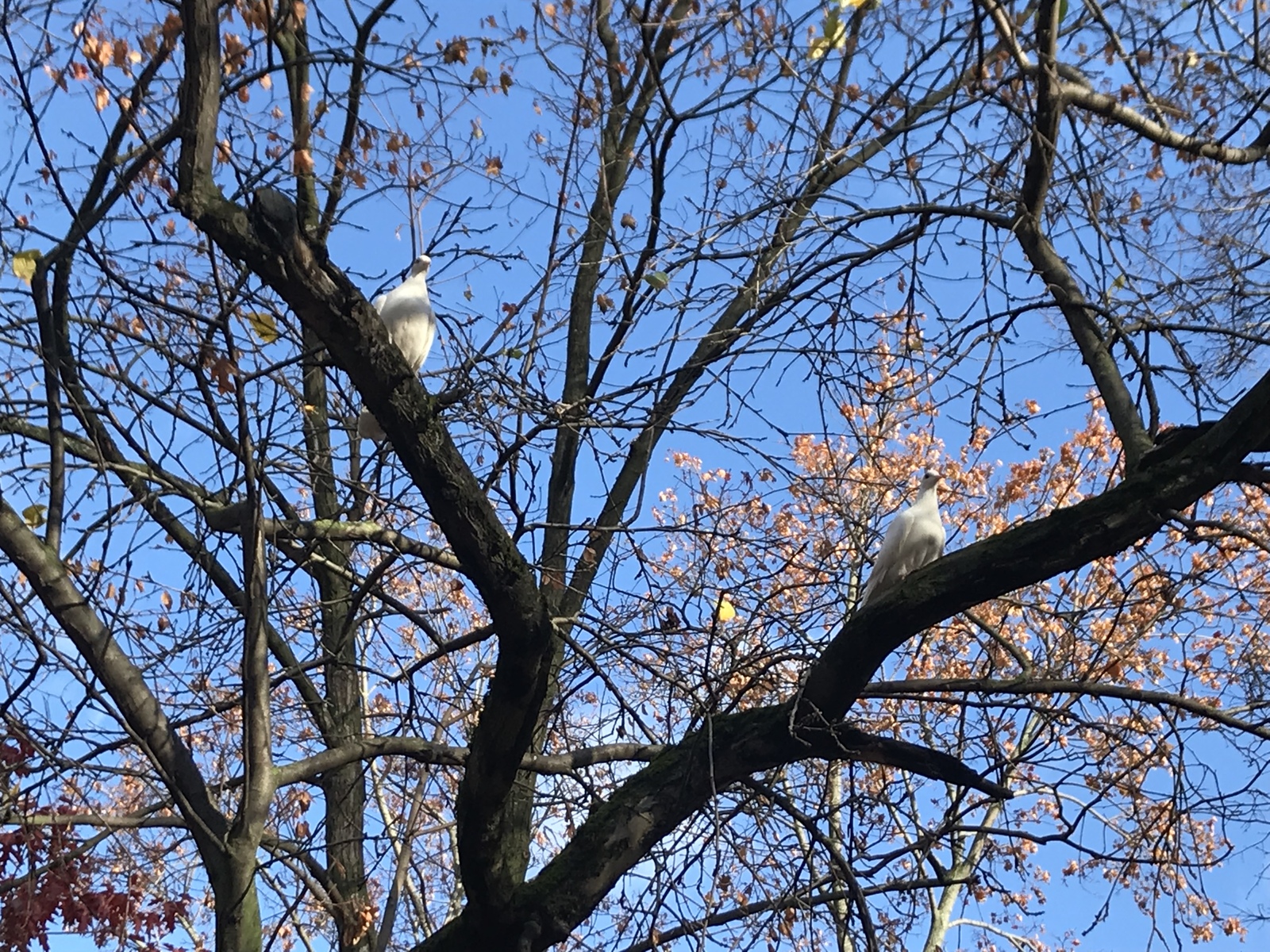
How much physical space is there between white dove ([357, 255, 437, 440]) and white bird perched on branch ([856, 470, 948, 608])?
256 centimetres

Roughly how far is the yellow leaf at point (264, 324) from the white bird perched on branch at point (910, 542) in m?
3.14

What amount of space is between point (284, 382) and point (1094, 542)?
2.84 metres

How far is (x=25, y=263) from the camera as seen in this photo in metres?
4.04

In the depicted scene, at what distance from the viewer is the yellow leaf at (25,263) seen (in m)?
4.03

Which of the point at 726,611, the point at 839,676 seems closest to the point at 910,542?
the point at 726,611

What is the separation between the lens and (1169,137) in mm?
3750

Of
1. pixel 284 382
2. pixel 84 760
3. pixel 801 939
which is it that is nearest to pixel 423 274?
pixel 284 382

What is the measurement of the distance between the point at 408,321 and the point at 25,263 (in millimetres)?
1788

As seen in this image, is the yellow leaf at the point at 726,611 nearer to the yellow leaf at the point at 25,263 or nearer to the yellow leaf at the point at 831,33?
the yellow leaf at the point at 831,33

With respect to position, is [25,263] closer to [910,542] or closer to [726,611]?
[726,611]

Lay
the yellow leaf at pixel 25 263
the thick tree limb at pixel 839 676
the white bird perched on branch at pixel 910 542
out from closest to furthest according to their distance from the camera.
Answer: the thick tree limb at pixel 839 676, the yellow leaf at pixel 25 263, the white bird perched on branch at pixel 910 542

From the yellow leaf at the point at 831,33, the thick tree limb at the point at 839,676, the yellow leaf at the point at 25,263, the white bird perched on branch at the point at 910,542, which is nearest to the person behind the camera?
the thick tree limb at the point at 839,676

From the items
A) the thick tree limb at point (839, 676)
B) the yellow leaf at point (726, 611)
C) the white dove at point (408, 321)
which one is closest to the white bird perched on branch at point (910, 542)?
the yellow leaf at point (726, 611)

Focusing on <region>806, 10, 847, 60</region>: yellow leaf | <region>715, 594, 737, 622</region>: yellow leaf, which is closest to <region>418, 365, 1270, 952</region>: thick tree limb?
<region>715, 594, 737, 622</region>: yellow leaf
